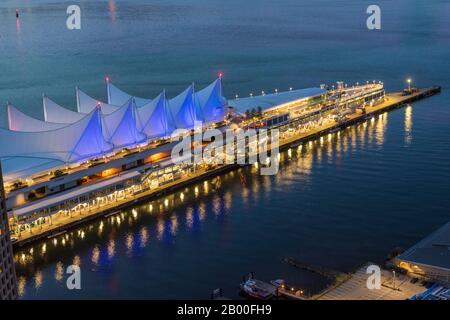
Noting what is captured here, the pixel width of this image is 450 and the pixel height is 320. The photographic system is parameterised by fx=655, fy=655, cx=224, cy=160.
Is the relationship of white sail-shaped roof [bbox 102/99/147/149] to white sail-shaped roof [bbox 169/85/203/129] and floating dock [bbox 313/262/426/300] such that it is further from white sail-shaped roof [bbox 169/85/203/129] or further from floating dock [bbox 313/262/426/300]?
floating dock [bbox 313/262/426/300]

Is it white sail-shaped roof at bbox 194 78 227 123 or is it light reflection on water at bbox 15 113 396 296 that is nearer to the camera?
light reflection on water at bbox 15 113 396 296

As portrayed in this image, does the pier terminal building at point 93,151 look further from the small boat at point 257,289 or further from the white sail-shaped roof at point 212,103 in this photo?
the small boat at point 257,289

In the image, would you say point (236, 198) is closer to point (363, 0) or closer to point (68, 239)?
point (68, 239)

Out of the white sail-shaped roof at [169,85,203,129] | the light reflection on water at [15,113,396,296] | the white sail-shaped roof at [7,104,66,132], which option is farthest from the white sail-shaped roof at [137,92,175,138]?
the white sail-shaped roof at [7,104,66,132]

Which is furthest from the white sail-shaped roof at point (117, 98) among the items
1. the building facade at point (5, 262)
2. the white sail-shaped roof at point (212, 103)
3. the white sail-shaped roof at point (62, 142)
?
the building facade at point (5, 262)

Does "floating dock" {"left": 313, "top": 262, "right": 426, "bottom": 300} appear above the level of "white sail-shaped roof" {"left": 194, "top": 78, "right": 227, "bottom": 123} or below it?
below

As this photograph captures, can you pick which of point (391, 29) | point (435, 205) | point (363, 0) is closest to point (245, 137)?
point (435, 205)
